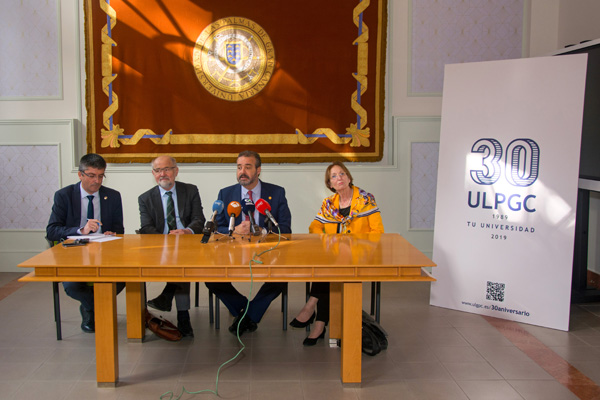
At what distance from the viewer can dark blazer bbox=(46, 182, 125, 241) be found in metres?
3.94

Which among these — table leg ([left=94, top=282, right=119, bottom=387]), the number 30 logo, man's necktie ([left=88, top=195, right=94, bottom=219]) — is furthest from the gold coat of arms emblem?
table leg ([left=94, top=282, right=119, bottom=387])

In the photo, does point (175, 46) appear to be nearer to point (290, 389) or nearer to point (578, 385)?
point (290, 389)

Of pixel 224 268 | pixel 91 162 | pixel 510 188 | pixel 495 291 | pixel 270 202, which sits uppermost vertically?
pixel 91 162

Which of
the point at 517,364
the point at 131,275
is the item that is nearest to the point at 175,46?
the point at 131,275

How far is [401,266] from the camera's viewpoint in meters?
2.89

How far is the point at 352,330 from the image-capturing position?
3.04 m

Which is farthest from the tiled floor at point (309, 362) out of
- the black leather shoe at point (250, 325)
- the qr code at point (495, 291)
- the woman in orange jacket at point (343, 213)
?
the woman in orange jacket at point (343, 213)

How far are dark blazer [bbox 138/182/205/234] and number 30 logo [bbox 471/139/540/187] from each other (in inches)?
87.1

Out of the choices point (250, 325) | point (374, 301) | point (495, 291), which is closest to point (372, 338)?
point (374, 301)

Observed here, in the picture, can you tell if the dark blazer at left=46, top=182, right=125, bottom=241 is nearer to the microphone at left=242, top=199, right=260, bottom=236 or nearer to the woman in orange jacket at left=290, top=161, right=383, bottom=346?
the microphone at left=242, top=199, right=260, bottom=236

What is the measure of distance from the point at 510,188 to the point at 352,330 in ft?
6.58

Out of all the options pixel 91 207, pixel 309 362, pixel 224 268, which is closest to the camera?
pixel 224 268

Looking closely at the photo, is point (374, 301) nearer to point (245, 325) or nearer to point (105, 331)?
point (245, 325)

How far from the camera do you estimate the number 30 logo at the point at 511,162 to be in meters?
4.22
